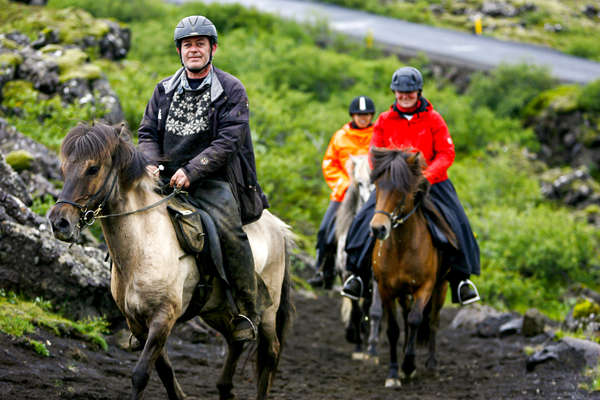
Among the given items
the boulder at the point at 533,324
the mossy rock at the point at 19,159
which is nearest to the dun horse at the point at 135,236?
the mossy rock at the point at 19,159

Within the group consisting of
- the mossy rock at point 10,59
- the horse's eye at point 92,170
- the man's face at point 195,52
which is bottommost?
the mossy rock at point 10,59

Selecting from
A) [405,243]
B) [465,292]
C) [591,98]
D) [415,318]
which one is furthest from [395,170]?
[591,98]

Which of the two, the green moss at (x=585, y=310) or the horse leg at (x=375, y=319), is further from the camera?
the green moss at (x=585, y=310)

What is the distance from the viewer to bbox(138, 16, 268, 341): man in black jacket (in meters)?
5.76

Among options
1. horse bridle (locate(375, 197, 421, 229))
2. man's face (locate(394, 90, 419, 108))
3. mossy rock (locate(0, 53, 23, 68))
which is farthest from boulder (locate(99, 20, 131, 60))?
horse bridle (locate(375, 197, 421, 229))

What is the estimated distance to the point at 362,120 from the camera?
1073cm

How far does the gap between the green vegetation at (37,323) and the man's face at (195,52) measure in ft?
9.82

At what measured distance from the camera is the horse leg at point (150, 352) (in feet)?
16.4


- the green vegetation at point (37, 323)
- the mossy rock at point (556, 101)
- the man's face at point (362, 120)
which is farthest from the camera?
the mossy rock at point (556, 101)

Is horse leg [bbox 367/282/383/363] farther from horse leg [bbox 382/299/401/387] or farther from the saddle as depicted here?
the saddle

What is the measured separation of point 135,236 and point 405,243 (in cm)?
369

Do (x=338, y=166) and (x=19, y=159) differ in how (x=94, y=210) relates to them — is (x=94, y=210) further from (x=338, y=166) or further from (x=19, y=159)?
(x=338, y=166)

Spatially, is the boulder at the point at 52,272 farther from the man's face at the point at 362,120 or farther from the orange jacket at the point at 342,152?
the man's face at the point at 362,120

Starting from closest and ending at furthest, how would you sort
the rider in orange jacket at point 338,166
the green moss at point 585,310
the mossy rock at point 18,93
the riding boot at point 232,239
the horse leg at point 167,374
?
the horse leg at point 167,374 → the riding boot at point 232,239 → the rider in orange jacket at point 338,166 → the green moss at point 585,310 → the mossy rock at point 18,93
